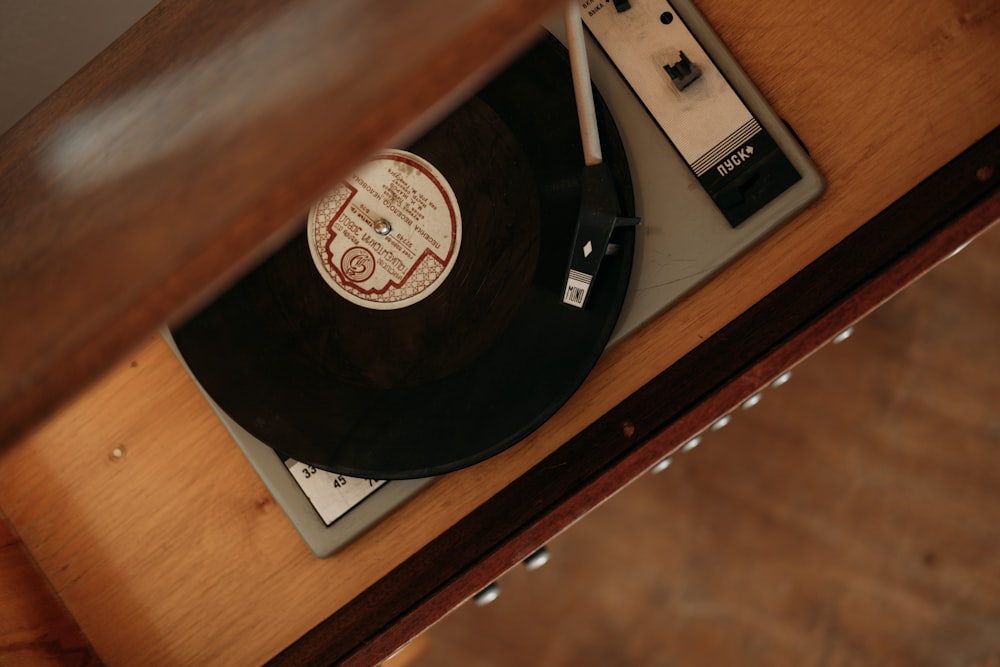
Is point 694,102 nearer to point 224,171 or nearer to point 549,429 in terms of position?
point 549,429

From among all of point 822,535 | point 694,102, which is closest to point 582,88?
point 694,102

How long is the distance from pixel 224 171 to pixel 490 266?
1.63 ft

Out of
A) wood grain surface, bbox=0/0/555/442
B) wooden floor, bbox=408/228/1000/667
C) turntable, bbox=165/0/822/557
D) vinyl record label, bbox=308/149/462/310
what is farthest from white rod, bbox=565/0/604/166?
wooden floor, bbox=408/228/1000/667

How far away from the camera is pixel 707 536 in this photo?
164 cm

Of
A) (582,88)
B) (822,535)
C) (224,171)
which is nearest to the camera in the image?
(224,171)

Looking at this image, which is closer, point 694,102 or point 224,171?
point 224,171

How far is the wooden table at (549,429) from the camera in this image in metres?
0.76

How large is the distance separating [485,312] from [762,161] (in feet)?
0.99

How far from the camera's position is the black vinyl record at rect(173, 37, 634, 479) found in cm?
76

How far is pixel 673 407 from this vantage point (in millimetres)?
777

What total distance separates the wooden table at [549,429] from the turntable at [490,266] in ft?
0.14

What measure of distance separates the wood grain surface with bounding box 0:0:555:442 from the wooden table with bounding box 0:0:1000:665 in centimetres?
41

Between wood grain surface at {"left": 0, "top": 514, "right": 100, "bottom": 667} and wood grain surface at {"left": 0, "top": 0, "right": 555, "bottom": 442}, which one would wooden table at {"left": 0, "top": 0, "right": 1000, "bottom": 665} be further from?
wood grain surface at {"left": 0, "top": 0, "right": 555, "bottom": 442}

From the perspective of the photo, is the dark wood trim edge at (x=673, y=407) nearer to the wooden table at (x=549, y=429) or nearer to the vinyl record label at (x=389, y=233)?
the wooden table at (x=549, y=429)
